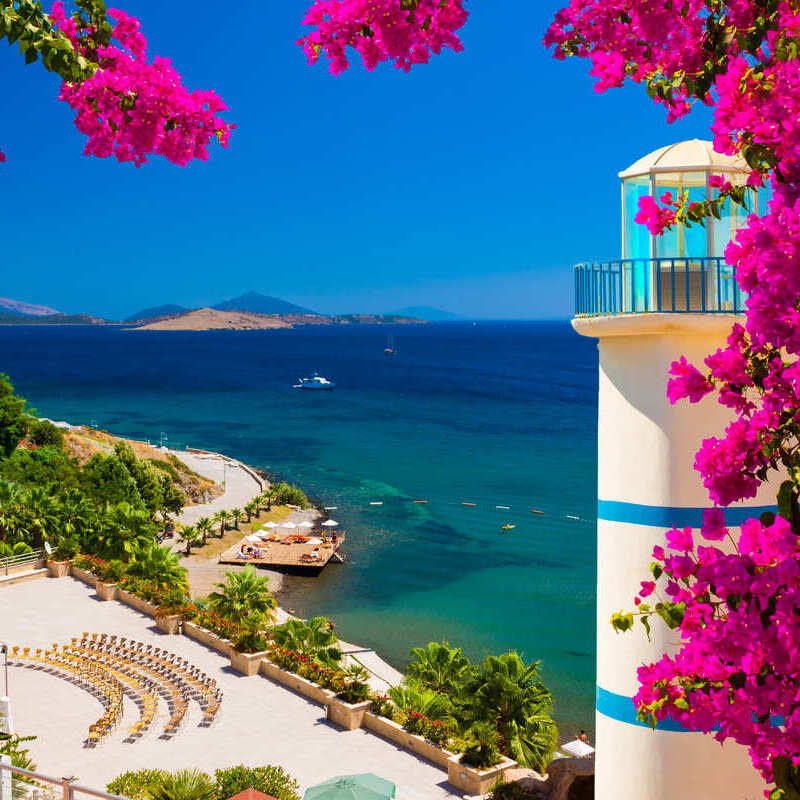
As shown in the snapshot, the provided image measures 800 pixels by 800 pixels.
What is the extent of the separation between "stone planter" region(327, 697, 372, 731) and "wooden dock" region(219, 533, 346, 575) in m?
26.0

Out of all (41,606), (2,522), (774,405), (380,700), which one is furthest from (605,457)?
(2,522)

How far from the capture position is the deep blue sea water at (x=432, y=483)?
4072 centimetres

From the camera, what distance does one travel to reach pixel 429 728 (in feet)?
64.7

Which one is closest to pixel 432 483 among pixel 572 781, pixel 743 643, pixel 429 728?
pixel 429 728

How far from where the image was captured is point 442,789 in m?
17.9

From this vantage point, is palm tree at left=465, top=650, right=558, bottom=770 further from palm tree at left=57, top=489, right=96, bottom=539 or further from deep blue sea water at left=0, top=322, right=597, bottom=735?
palm tree at left=57, top=489, right=96, bottom=539

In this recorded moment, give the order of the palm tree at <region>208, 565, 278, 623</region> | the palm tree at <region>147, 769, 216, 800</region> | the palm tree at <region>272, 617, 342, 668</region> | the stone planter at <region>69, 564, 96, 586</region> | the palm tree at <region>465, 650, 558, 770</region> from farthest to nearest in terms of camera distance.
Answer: the stone planter at <region>69, 564, 96, 586</region> → the palm tree at <region>208, 565, 278, 623</region> → the palm tree at <region>272, 617, 342, 668</region> → the palm tree at <region>465, 650, 558, 770</region> → the palm tree at <region>147, 769, 216, 800</region>

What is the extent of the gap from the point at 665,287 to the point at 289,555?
42501 millimetres

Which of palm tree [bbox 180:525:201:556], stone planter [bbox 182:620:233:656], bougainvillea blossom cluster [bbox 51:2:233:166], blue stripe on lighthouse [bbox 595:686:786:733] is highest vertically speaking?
bougainvillea blossom cluster [bbox 51:2:233:166]

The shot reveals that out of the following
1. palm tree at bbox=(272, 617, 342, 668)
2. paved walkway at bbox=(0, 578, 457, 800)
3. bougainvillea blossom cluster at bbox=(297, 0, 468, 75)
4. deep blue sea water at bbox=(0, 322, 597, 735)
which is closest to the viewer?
bougainvillea blossom cluster at bbox=(297, 0, 468, 75)

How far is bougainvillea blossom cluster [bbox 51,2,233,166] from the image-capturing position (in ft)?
14.5

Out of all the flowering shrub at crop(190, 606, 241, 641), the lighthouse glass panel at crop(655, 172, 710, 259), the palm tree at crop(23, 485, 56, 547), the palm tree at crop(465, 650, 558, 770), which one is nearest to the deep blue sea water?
the flowering shrub at crop(190, 606, 241, 641)

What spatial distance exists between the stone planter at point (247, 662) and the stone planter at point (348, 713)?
3684 millimetres

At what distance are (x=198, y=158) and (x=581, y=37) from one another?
2.21 meters
